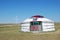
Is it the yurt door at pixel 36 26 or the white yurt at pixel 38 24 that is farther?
the yurt door at pixel 36 26

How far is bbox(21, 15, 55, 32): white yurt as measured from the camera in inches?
981

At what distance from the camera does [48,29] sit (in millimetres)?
25109

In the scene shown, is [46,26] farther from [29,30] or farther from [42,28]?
[29,30]

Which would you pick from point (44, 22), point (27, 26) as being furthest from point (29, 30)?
point (44, 22)

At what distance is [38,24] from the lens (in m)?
25.5

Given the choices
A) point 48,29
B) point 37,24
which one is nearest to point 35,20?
point 37,24

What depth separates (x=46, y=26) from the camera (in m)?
25.0

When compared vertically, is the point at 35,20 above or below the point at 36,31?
above

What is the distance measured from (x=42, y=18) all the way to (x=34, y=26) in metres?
1.71

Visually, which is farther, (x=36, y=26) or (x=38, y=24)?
(x=38, y=24)

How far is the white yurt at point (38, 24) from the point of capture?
24.9m

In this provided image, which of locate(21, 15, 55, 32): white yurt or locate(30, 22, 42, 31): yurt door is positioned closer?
locate(21, 15, 55, 32): white yurt

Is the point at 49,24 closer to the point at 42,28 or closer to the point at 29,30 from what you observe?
the point at 42,28

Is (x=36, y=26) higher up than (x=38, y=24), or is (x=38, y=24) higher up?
(x=38, y=24)
